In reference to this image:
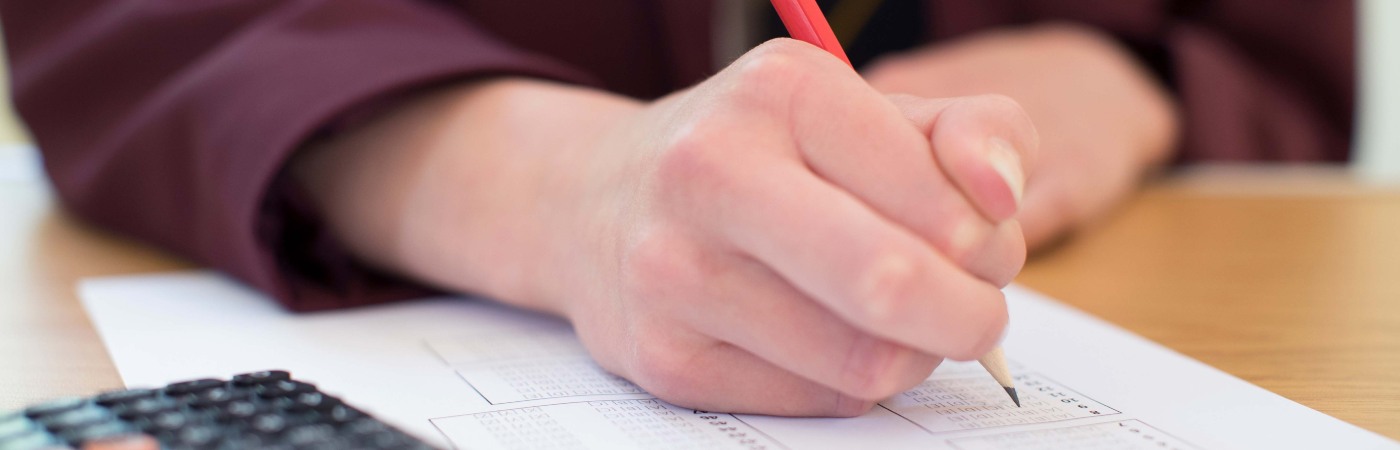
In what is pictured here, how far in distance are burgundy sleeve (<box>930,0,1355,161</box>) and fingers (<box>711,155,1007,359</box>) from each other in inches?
26.4

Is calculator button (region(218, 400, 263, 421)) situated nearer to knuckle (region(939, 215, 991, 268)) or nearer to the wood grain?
knuckle (region(939, 215, 991, 268))

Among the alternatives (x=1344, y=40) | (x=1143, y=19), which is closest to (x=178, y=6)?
(x=1143, y=19)

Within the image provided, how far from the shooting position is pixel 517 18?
2.21ft

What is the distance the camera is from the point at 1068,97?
0.75 metres

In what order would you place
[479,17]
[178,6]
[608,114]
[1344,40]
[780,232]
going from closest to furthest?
[780,232] → [608,114] → [178,6] → [479,17] → [1344,40]

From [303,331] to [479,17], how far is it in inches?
11.7

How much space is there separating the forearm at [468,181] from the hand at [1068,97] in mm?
278

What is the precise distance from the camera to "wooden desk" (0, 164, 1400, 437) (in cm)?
35

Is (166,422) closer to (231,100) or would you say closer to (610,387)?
(610,387)

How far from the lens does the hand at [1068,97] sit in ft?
2.06

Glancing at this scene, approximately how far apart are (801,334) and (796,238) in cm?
3

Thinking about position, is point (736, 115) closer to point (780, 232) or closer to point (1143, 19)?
point (780, 232)

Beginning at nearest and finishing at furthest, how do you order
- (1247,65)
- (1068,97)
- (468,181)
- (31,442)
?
1. (31,442)
2. (468,181)
3. (1068,97)
4. (1247,65)

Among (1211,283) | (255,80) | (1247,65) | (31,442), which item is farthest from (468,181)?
(1247,65)
